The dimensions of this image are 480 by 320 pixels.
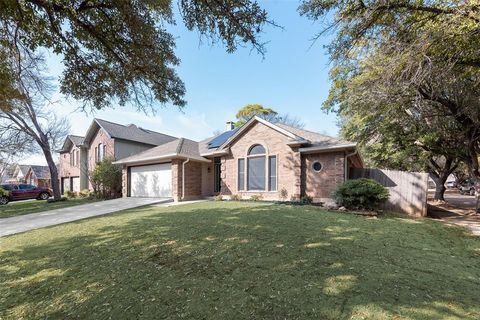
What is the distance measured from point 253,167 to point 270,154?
131cm

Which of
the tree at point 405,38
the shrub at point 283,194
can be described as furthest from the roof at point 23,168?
the tree at point 405,38

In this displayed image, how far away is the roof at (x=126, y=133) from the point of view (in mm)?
22172

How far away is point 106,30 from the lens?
5324 mm

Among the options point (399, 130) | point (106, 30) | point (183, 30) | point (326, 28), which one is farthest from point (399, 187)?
point (106, 30)

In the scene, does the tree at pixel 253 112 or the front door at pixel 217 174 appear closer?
the front door at pixel 217 174

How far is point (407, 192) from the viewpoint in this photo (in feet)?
37.0

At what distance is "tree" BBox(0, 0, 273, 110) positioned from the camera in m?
4.74

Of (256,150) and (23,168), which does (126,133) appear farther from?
(23,168)

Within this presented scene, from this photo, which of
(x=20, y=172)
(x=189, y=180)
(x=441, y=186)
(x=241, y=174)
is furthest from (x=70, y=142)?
(x=441, y=186)

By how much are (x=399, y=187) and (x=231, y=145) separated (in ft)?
29.4

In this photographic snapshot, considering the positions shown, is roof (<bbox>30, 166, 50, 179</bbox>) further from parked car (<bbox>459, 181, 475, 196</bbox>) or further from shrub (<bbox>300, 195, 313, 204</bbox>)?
parked car (<bbox>459, 181, 475, 196</bbox>)

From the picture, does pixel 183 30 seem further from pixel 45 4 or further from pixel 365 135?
pixel 365 135

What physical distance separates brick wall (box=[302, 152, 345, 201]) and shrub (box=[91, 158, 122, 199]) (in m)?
14.3

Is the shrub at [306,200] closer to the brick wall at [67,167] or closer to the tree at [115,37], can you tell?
the tree at [115,37]
